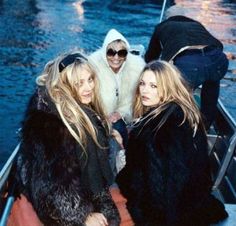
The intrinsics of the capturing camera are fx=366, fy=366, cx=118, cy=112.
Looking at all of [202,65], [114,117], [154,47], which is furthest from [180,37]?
[114,117]

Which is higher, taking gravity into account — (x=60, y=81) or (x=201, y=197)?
(x=60, y=81)

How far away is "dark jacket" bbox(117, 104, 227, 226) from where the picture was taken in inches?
98.4

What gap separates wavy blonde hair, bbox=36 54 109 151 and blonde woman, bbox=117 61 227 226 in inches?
14.5

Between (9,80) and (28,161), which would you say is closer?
(28,161)

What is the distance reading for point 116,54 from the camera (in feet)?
13.8

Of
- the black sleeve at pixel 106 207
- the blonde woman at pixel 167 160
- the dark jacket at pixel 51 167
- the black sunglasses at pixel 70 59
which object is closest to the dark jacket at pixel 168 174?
the blonde woman at pixel 167 160

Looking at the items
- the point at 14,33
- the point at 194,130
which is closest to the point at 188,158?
the point at 194,130

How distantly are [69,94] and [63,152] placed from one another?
416 mm

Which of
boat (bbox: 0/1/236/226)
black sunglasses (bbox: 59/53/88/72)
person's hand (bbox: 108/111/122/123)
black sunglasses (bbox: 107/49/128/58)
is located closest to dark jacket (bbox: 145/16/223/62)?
black sunglasses (bbox: 107/49/128/58)

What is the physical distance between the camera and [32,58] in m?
14.4

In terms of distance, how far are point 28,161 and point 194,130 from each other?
3.82ft

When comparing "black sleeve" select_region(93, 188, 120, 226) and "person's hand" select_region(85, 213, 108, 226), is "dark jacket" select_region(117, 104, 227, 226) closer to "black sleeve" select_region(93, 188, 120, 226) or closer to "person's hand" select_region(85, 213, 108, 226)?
"black sleeve" select_region(93, 188, 120, 226)

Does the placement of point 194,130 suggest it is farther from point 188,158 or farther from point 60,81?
point 60,81

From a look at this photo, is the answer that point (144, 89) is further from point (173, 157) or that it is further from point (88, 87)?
point (173, 157)
